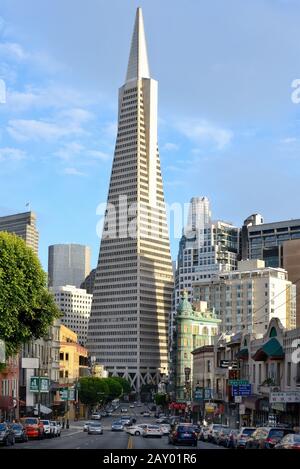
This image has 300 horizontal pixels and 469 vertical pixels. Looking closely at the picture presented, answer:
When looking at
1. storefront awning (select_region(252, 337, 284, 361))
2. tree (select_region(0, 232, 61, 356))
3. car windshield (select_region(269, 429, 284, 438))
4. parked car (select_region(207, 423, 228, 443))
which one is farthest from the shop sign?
car windshield (select_region(269, 429, 284, 438))

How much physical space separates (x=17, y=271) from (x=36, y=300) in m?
2.80

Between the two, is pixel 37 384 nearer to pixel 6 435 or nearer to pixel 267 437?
pixel 6 435

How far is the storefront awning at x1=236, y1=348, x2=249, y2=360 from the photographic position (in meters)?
94.1

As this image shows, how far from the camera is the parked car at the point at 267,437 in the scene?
43431mm

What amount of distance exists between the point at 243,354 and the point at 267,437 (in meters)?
50.7

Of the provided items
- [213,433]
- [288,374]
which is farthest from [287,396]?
[213,433]

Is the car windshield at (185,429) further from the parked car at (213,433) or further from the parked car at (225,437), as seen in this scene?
the parked car at (213,433)

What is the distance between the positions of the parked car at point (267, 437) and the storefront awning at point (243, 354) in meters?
46.7

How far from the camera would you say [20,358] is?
108 meters

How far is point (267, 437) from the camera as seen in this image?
4453cm
